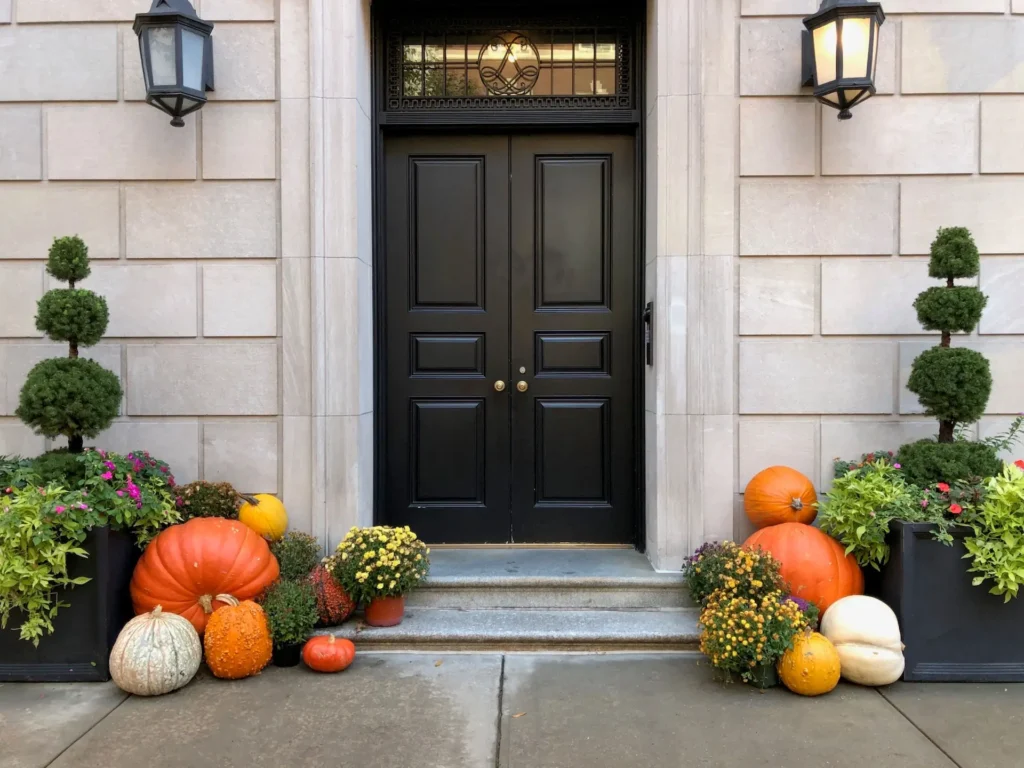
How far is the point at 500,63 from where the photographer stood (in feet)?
18.4

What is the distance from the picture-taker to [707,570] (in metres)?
4.49

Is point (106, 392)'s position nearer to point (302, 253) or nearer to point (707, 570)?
point (302, 253)

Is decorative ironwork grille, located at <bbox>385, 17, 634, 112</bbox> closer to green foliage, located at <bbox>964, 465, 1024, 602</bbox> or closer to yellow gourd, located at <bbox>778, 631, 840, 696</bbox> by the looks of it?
green foliage, located at <bbox>964, 465, 1024, 602</bbox>

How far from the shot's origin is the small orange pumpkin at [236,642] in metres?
4.09

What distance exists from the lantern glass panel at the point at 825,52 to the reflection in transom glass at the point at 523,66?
1443mm

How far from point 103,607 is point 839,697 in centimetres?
401

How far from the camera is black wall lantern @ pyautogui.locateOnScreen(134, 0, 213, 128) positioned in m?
4.67

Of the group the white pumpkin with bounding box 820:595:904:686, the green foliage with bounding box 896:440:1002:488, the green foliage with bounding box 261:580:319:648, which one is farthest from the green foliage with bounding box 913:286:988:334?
the green foliage with bounding box 261:580:319:648

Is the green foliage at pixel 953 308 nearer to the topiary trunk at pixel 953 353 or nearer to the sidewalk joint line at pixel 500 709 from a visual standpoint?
the topiary trunk at pixel 953 353

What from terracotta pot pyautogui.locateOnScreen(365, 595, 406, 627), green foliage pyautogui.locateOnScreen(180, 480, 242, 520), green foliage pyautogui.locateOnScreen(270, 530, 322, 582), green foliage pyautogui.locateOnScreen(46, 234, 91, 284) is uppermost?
green foliage pyautogui.locateOnScreen(46, 234, 91, 284)

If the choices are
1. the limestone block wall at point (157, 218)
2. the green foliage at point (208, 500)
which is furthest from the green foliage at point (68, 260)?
the green foliage at point (208, 500)

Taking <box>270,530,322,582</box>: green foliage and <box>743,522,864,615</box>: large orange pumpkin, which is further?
<box>270,530,322,582</box>: green foliage

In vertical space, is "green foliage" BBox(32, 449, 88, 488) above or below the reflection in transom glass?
below

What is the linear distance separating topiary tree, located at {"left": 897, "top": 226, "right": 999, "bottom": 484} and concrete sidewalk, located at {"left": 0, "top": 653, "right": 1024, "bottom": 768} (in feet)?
4.01
